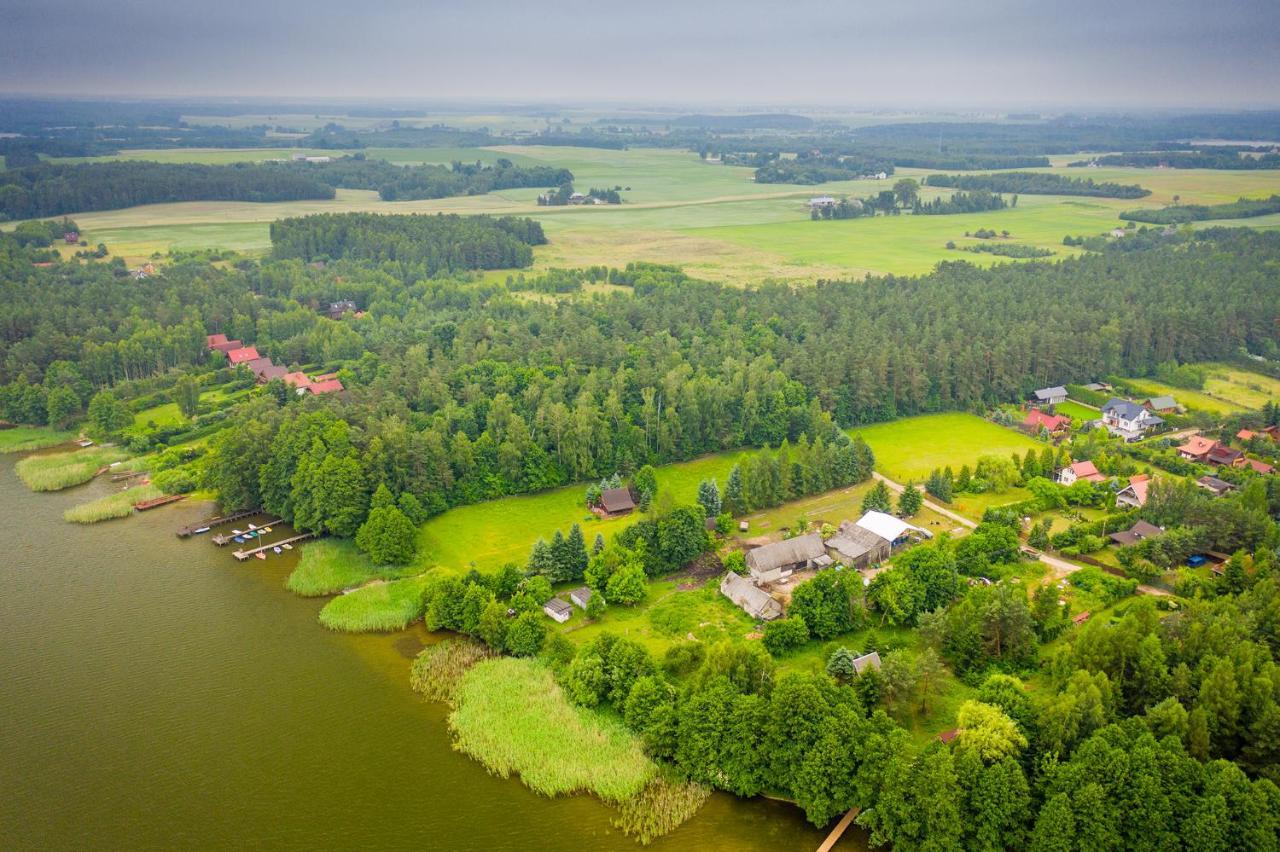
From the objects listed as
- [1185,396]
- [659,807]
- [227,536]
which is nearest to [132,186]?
[227,536]

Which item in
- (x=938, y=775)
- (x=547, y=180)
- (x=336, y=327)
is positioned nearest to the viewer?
(x=938, y=775)

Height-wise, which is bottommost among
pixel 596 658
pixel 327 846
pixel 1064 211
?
pixel 327 846

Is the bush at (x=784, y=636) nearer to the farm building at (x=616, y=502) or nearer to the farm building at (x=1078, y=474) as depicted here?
the farm building at (x=616, y=502)

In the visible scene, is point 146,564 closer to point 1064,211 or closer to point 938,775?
point 938,775

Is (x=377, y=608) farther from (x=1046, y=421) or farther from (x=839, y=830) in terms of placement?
(x=1046, y=421)

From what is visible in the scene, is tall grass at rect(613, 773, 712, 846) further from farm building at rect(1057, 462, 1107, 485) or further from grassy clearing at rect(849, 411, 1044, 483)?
farm building at rect(1057, 462, 1107, 485)

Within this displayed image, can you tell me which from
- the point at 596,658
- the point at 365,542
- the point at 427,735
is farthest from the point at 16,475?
the point at 596,658
